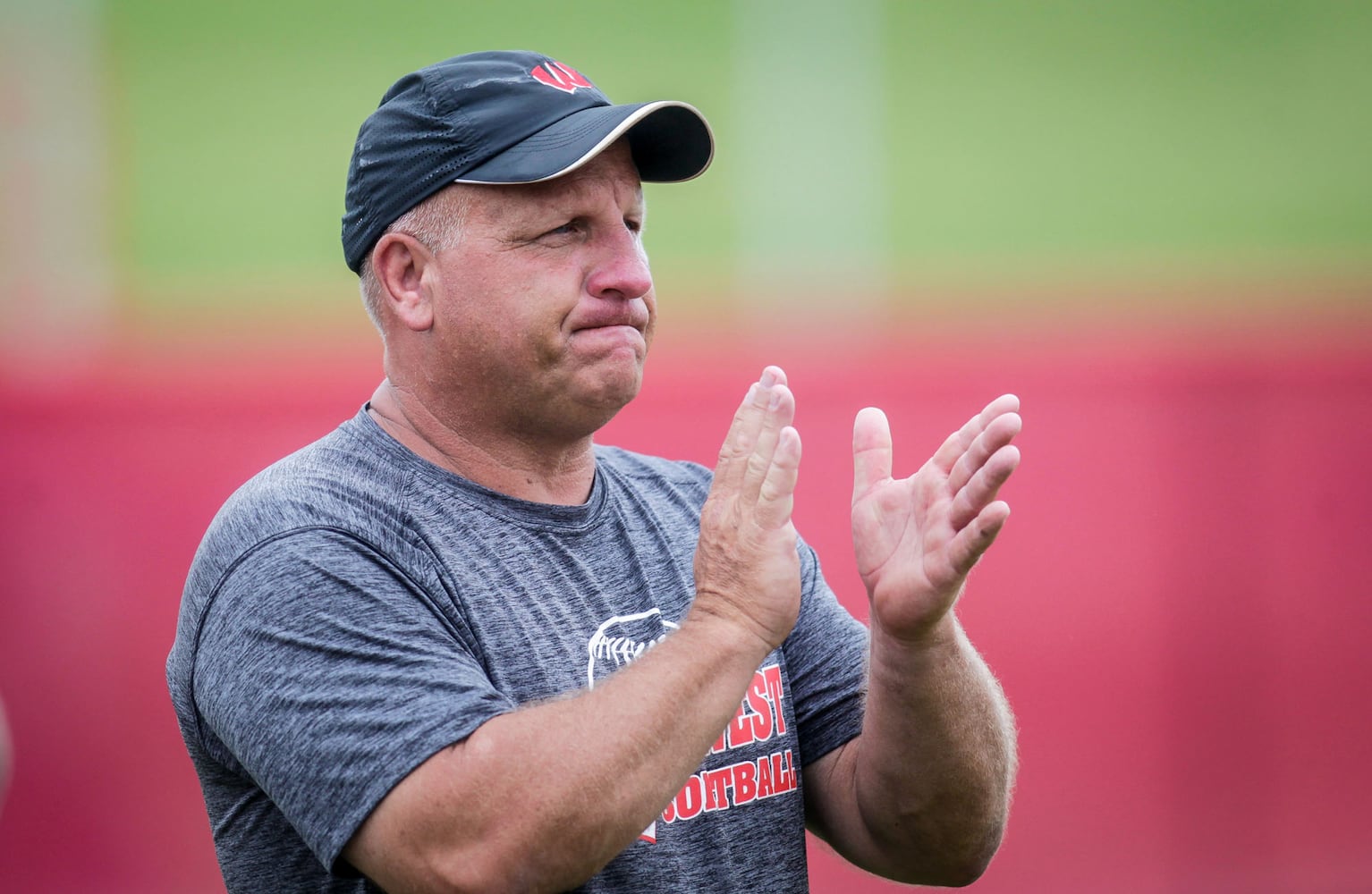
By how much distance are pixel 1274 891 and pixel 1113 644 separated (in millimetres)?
781

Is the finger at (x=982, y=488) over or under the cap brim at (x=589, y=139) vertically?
under

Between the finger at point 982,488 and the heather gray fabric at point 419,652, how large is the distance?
0.36 meters

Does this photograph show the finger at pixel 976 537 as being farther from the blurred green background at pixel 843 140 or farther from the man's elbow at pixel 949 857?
the blurred green background at pixel 843 140

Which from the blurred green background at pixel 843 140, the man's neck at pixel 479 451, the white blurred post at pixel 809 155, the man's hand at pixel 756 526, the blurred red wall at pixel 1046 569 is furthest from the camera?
the white blurred post at pixel 809 155

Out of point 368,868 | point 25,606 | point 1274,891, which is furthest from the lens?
point 1274,891

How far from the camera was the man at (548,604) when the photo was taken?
43.7 inches

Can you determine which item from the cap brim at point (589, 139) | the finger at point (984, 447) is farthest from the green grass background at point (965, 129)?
the finger at point (984, 447)

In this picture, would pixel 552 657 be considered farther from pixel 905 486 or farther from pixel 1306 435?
pixel 1306 435

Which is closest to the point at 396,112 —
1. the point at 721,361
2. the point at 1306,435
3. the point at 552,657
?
the point at 552,657

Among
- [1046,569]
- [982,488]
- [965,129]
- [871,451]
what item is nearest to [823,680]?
[871,451]

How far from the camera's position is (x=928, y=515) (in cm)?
138

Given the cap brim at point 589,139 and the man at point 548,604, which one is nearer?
the man at point 548,604

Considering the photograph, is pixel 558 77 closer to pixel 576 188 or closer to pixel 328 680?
pixel 576 188

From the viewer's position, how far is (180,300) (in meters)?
3.08
